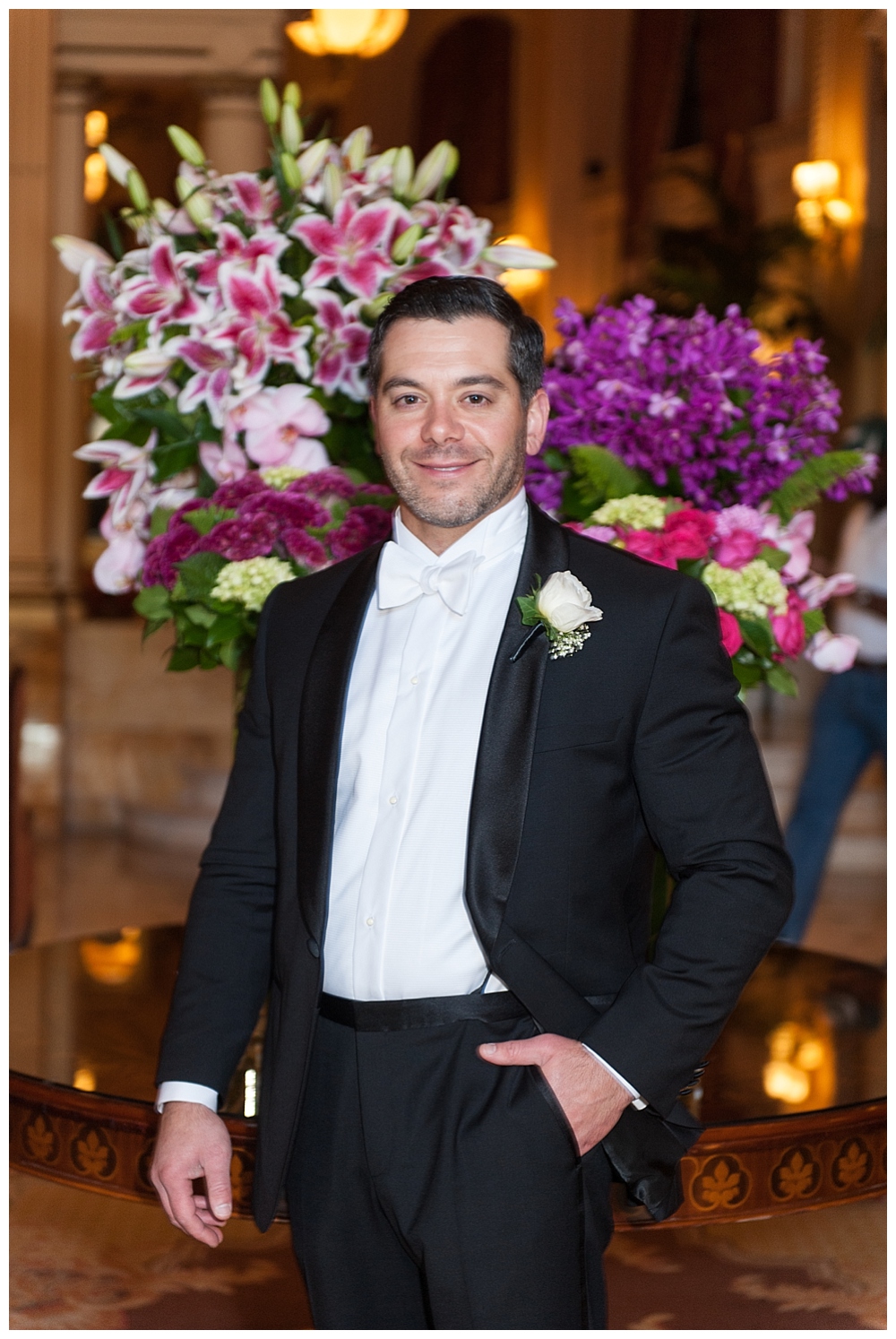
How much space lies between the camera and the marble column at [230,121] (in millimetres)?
8094

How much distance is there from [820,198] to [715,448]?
9.55 metres

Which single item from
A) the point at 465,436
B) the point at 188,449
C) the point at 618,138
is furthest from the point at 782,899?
the point at 618,138

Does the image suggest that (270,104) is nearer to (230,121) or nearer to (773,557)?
(773,557)

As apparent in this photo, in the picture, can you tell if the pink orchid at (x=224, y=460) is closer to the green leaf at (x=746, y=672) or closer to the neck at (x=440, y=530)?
the neck at (x=440, y=530)

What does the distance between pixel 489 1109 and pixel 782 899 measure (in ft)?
1.36

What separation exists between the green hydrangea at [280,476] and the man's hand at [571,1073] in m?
1.14

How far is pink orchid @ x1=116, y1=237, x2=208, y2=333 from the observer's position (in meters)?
2.44

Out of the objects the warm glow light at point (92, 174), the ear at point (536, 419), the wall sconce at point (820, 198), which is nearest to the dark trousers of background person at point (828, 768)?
the ear at point (536, 419)

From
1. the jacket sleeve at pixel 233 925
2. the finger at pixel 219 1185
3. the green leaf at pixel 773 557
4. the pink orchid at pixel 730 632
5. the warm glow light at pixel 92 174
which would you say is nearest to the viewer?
the finger at pixel 219 1185

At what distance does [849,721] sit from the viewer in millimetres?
5137

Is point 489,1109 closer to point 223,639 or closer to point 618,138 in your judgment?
point 223,639

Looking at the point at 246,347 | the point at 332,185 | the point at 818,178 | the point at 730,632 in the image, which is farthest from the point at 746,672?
the point at 818,178

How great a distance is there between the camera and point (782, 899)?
1.66 m

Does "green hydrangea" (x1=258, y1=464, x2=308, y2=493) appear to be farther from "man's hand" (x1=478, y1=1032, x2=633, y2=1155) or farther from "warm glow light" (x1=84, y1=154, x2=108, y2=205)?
"warm glow light" (x1=84, y1=154, x2=108, y2=205)
